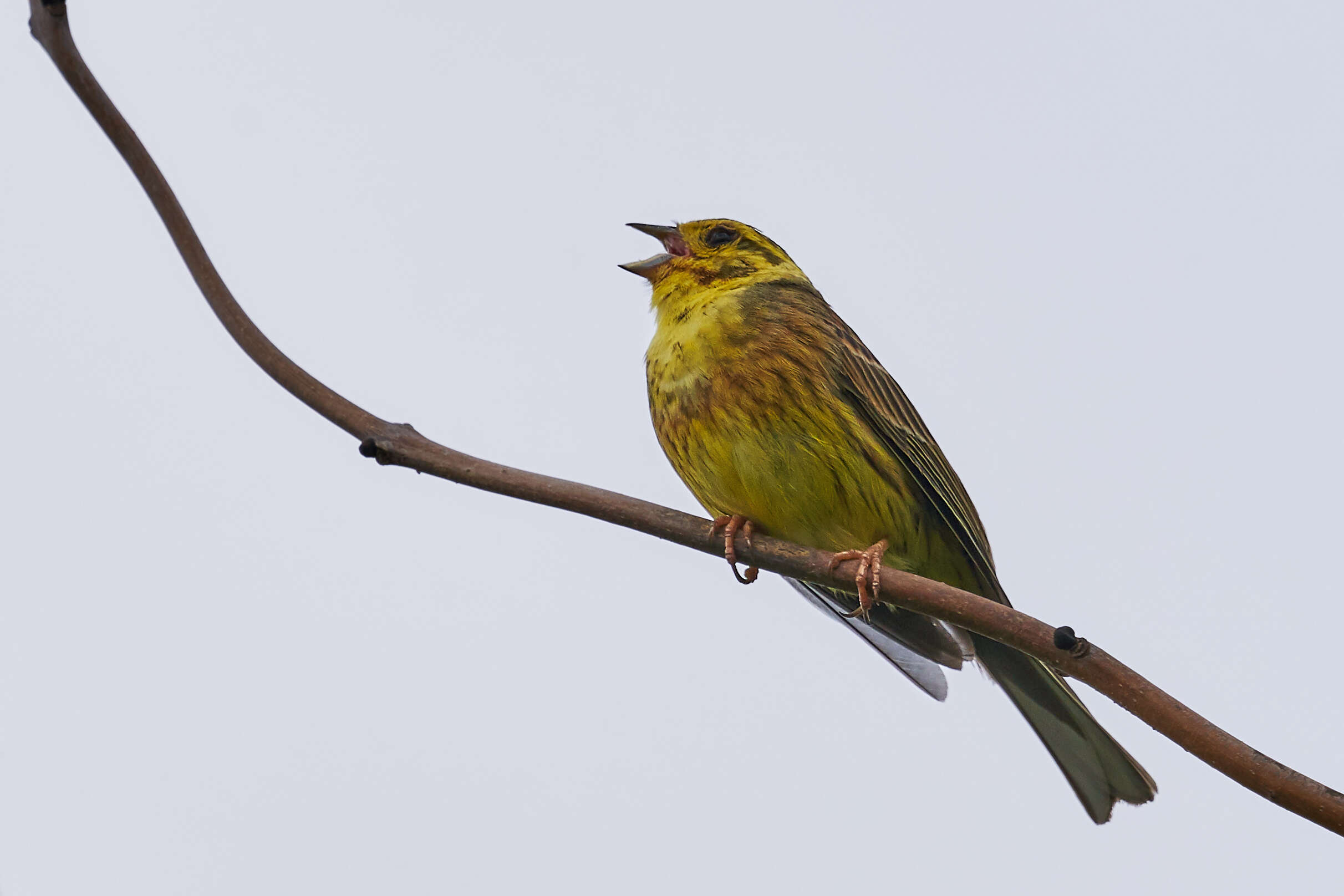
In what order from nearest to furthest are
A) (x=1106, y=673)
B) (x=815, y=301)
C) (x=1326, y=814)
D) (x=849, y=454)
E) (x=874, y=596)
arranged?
(x=1326, y=814), (x=1106, y=673), (x=874, y=596), (x=849, y=454), (x=815, y=301)

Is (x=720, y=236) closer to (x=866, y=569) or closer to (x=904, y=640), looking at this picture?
(x=904, y=640)

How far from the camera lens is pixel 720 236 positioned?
5211 millimetres

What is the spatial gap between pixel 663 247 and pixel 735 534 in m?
1.73

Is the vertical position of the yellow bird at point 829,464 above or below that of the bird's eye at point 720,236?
below

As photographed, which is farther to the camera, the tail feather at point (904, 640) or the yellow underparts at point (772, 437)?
the tail feather at point (904, 640)

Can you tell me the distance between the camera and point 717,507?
15.0 ft

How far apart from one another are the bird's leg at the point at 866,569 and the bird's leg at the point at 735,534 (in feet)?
0.82

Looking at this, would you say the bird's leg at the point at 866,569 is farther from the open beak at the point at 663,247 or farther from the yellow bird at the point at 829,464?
the open beak at the point at 663,247

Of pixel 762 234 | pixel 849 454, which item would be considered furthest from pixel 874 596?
pixel 762 234

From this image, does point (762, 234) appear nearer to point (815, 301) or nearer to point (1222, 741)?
point (815, 301)

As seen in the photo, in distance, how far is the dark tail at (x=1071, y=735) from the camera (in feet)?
14.2

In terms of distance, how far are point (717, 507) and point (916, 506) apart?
0.71m

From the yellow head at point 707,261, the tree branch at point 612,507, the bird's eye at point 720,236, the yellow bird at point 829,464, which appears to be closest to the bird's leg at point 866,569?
the yellow bird at point 829,464

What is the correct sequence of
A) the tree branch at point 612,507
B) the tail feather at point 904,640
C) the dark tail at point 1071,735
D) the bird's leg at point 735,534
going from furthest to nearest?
1. the tail feather at point 904,640
2. the dark tail at point 1071,735
3. the bird's leg at point 735,534
4. the tree branch at point 612,507
